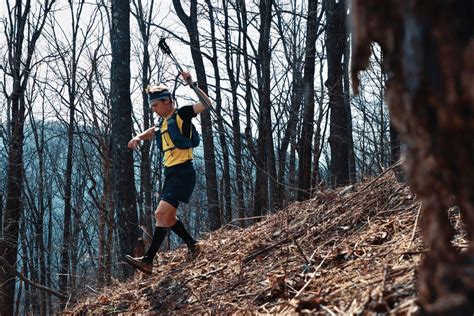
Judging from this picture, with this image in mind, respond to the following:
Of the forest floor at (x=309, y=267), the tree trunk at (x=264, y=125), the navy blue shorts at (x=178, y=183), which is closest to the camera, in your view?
the forest floor at (x=309, y=267)

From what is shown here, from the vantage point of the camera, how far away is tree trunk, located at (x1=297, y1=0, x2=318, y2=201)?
955 cm

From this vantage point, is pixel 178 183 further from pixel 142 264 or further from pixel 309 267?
pixel 309 267

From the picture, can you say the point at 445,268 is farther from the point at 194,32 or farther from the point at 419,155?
the point at 194,32

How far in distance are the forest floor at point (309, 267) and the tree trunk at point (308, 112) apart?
3829 mm

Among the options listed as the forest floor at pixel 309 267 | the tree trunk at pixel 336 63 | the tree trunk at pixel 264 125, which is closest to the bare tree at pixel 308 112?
the tree trunk at pixel 336 63

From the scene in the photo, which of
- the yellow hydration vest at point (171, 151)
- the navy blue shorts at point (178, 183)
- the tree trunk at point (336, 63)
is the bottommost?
the navy blue shorts at point (178, 183)

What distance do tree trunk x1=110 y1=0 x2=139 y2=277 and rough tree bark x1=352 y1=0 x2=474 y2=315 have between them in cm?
609

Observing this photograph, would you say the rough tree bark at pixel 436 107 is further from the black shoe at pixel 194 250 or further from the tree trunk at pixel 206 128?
the tree trunk at pixel 206 128

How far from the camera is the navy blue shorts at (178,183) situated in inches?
209

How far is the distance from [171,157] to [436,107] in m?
4.38

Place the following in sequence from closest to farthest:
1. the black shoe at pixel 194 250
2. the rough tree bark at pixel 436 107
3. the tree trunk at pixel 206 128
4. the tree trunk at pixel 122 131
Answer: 1. the rough tree bark at pixel 436 107
2. the black shoe at pixel 194 250
3. the tree trunk at pixel 122 131
4. the tree trunk at pixel 206 128

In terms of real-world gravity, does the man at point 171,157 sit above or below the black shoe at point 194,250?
above

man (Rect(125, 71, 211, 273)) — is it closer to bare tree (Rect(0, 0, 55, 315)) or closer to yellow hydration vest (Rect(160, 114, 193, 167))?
yellow hydration vest (Rect(160, 114, 193, 167))

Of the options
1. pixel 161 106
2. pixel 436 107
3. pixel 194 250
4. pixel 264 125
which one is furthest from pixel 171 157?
pixel 264 125
